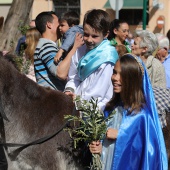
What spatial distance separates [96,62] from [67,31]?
173 centimetres

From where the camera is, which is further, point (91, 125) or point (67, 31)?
point (67, 31)

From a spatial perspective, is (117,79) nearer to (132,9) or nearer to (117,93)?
(117,93)

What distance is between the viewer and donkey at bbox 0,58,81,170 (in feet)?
14.4

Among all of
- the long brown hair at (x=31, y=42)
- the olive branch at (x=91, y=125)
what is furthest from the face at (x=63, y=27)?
the olive branch at (x=91, y=125)

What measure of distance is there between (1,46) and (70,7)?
14.9 metres

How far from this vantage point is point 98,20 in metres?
4.67

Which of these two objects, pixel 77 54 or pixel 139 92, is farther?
pixel 77 54

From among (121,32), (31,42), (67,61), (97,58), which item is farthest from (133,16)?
(97,58)

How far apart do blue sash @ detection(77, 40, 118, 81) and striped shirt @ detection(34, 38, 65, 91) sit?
1.00 m

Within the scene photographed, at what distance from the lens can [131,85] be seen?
4227 mm

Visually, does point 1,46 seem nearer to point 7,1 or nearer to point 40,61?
point 40,61

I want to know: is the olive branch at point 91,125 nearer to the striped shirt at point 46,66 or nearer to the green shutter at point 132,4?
the striped shirt at point 46,66

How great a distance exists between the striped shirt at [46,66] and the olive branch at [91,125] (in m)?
1.34

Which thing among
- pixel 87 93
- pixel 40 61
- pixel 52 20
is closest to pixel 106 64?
pixel 87 93
